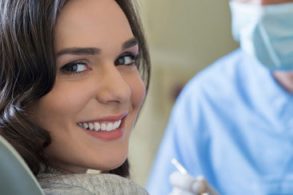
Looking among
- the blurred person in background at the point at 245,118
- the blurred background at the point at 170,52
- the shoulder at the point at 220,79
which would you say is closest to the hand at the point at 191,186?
the blurred person in background at the point at 245,118

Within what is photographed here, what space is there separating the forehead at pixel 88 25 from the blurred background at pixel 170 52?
1.24 metres

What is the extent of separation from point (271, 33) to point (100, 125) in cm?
81

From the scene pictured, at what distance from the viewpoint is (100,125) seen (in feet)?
2.67

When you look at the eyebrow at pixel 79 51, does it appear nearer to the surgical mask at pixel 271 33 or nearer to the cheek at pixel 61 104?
the cheek at pixel 61 104

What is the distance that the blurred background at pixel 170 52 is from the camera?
2107 mm

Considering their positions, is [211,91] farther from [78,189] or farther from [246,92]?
[78,189]

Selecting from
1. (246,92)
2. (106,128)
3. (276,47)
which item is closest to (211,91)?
(246,92)

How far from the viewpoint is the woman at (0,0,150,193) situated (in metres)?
0.77

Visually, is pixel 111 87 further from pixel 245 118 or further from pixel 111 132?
pixel 245 118

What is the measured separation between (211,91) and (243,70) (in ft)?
0.34

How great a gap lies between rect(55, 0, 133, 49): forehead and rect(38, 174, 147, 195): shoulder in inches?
7.0

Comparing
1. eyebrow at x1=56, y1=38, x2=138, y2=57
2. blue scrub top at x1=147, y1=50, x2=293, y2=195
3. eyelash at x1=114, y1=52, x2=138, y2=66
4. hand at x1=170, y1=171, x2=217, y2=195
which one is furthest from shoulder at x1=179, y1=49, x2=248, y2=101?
eyebrow at x1=56, y1=38, x2=138, y2=57

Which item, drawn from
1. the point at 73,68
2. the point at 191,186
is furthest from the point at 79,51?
the point at 191,186

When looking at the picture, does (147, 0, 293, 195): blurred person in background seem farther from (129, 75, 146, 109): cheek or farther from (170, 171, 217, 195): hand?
(129, 75, 146, 109): cheek
